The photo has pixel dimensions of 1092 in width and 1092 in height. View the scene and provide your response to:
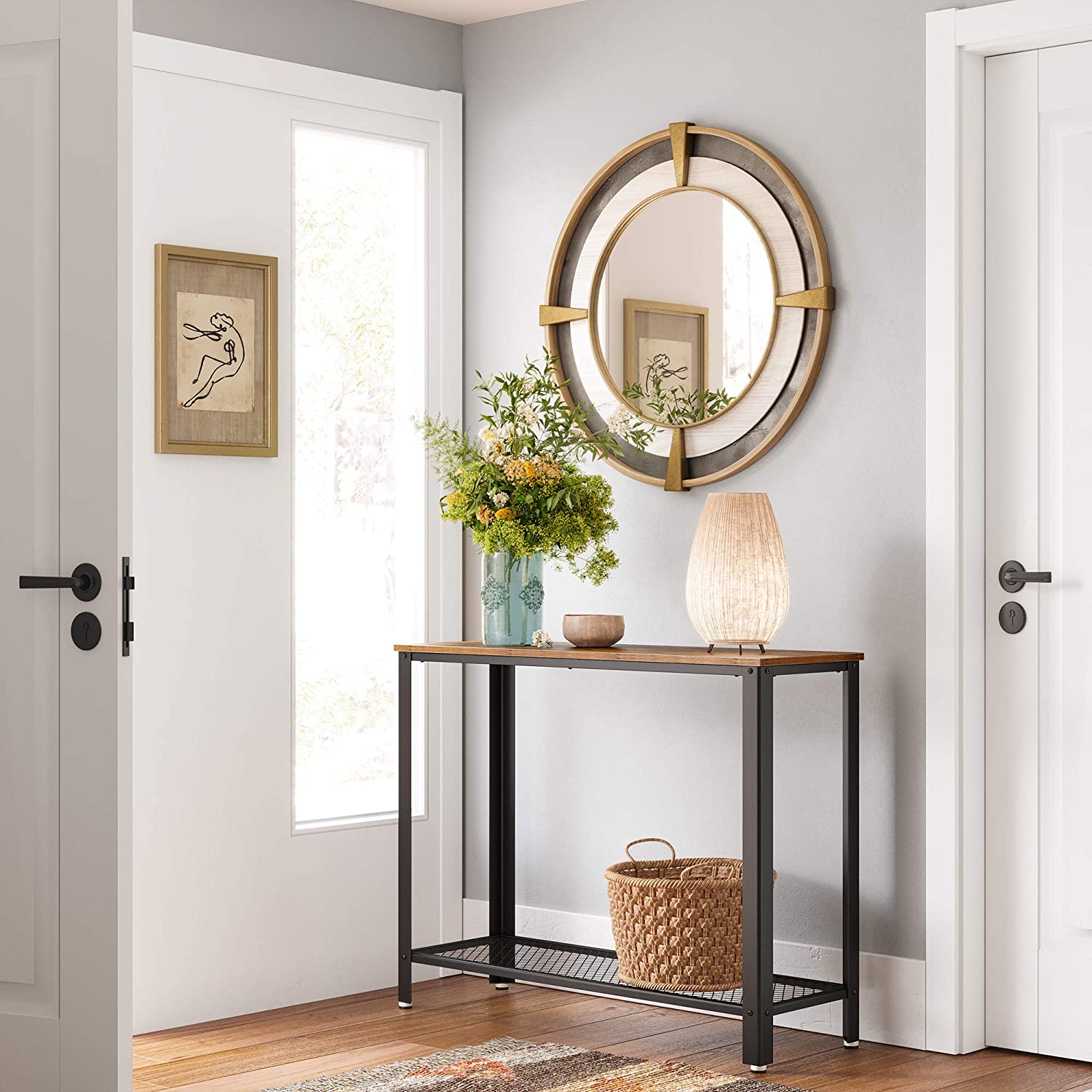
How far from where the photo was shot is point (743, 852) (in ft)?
10.9

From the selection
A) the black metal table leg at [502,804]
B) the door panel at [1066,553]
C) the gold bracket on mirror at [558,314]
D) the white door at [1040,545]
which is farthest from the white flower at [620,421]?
the door panel at [1066,553]

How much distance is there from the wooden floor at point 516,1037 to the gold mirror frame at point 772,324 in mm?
1238

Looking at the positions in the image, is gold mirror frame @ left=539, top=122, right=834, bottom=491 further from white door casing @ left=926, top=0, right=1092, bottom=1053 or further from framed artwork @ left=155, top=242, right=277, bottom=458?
framed artwork @ left=155, top=242, right=277, bottom=458

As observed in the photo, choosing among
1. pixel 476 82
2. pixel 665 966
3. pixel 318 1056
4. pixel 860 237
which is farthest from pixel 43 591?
pixel 476 82

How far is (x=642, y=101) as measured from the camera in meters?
4.06

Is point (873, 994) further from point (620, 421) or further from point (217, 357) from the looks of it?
point (217, 357)

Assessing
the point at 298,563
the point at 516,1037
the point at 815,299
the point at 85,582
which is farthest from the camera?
the point at 298,563

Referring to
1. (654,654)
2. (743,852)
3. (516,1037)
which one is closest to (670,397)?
(654,654)

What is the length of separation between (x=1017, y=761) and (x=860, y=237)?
117 cm

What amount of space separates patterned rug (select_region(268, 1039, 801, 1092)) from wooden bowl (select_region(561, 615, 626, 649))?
0.87 metres

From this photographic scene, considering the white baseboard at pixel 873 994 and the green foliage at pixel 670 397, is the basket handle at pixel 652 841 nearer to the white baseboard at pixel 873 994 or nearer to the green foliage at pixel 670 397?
the white baseboard at pixel 873 994

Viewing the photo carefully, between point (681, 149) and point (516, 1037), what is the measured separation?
6.67ft

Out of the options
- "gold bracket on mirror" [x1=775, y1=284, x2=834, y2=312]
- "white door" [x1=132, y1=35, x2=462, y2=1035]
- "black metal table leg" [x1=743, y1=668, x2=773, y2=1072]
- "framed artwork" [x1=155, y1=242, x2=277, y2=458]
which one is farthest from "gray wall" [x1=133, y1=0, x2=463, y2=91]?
"black metal table leg" [x1=743, y1=668, x2=773, y2=1072]

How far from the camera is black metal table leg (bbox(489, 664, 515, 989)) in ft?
13.7
